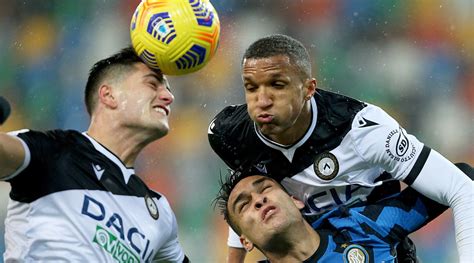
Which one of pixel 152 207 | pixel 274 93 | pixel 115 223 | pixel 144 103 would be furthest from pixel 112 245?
pixel 274 93

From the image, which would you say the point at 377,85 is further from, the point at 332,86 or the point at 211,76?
the point at 211,76

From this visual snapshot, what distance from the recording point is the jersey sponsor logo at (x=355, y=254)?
327 cm

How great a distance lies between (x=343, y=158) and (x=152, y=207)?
35.4 inches

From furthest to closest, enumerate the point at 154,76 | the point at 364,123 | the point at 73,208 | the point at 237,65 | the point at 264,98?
the point at 237,65 < the point at 364,123 < the point at 264,98 < the point at 154,76 < the point at 73,208

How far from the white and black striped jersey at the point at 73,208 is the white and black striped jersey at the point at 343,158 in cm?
76

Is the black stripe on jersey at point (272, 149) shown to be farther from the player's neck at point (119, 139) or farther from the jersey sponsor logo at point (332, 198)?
the player's neck at point (119, 139)

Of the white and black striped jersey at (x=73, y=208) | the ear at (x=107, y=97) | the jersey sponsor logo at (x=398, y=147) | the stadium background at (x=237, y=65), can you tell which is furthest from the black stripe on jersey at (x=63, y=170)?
the stadium background at (x=237, y=65)

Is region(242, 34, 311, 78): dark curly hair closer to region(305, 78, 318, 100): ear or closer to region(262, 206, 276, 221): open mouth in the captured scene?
region(305, 78, 318, 100): ear

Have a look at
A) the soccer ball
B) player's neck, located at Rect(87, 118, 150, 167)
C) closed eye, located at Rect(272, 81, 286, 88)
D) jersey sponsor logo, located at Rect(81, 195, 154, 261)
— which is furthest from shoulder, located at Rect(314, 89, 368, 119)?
jersey sponsor logo, located at Rect(81, 195, 154, 261)

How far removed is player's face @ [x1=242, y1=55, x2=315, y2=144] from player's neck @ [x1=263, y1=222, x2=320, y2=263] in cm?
45

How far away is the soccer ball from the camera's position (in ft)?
9.48

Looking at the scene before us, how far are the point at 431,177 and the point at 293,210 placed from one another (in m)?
0.59

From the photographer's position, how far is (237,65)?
6.04m

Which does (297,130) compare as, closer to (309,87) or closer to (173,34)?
(309,87)
